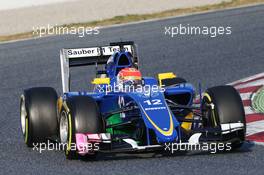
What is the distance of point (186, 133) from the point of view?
9.08m

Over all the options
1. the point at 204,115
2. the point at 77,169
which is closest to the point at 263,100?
the point at 204,115

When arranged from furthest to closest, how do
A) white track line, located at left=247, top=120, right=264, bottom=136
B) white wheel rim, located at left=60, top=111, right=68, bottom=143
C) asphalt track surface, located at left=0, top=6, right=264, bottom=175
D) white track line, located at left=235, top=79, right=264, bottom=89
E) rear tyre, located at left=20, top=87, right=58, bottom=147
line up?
white track line, located at left=235, top=79, right=264, bottom=89 → white track line, located at left=247, top=120, right=264, bottom=136 → rear tyre, located at left=20, top=87, right=58, bottom=147 → white wheel rim, located at left=60, top=111, right=68, bottom=143 → asphalt track surface, located at left=0, top=6, right=264, bottom=175

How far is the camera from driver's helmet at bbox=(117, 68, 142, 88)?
33.0ft

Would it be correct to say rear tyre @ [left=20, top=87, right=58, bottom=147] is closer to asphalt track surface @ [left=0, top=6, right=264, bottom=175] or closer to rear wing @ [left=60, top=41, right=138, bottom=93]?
asphalt track surface @ [left=0, top=6, right=264, bottom=175]

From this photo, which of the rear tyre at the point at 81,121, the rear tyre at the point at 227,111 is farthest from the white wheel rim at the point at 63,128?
the rear tyre at the point at 227,111

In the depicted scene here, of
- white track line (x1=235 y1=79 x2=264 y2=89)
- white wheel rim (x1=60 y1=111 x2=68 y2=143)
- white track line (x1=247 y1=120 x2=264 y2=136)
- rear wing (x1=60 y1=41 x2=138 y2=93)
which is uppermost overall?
rear wing (x1=60 y1=41 x2=138 y2=93)

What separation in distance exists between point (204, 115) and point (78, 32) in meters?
10.3

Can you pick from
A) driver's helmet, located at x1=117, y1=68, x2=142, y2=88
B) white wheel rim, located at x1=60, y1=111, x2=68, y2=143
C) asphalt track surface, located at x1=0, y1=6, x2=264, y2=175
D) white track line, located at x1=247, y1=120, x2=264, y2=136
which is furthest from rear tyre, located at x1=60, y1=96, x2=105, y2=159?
white track line, located at x1=247, y1=120, x2=264, y2=136

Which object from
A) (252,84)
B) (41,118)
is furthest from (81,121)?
(252,84)

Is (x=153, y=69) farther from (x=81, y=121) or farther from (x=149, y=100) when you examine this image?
(x=81, y=121)

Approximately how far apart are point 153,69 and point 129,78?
18.4 ft

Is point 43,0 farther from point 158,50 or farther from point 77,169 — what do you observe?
point 77,169

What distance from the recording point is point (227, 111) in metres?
9.18

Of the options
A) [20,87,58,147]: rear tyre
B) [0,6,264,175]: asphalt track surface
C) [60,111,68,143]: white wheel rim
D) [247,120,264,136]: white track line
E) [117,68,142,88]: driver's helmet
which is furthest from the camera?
[247,120,264,136]: white track line
